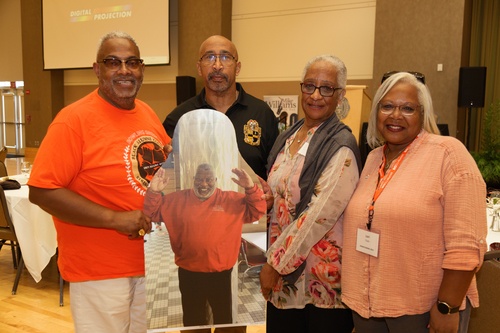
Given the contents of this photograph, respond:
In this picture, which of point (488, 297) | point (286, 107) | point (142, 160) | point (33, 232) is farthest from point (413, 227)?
point (286, 107)

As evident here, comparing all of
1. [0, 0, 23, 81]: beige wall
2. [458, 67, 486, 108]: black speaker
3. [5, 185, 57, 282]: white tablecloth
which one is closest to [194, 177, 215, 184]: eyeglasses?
[5, 185, 57, 282]: white tablecloth

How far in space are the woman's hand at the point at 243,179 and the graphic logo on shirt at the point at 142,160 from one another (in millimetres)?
374

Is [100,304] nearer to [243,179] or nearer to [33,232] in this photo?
[243,179]

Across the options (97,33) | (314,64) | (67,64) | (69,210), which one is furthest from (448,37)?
(67,64)

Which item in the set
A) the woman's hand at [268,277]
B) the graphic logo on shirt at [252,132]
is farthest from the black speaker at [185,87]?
the woman's hand at [268,277]

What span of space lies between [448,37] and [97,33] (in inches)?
310

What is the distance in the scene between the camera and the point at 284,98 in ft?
28.1

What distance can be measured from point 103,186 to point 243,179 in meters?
0.63

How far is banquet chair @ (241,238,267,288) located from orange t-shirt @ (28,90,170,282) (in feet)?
1.60

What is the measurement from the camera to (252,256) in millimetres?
1913

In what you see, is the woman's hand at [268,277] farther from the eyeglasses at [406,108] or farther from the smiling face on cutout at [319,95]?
the eyeglasses at [406,108]

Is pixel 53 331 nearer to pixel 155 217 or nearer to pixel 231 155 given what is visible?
pixel 155 217

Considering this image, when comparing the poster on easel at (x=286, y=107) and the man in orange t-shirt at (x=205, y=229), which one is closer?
the man in orange t-shirt at (x=205, y=229)

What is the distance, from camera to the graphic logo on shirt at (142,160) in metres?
1.85
